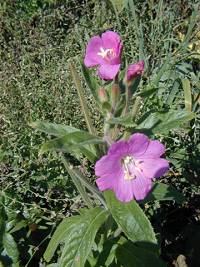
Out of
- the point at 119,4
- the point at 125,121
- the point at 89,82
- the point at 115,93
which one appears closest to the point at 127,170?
the point at 125,121

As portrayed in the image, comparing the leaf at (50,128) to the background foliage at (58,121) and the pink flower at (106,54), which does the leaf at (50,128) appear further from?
the background foliage at (58,121)

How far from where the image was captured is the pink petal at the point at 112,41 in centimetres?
178

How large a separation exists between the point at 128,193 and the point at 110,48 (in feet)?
1.71

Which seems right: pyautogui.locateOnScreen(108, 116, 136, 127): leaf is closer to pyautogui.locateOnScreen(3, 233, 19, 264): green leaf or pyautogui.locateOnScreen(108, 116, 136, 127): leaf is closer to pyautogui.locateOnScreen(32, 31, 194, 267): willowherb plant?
pyautogui.locateOnScreen(32, 31, 194, 267): willowherb plant

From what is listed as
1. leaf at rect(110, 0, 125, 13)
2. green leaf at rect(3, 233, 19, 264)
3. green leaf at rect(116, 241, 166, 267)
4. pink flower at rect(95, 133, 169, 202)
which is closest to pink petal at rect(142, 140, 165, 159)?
pink flower at rect(95, 133, 169, 202)

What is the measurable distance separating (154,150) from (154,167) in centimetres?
7

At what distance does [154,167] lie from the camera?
5.75 ft

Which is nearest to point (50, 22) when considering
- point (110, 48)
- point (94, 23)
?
point (94, 23)

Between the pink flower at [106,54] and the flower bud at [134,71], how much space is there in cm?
4

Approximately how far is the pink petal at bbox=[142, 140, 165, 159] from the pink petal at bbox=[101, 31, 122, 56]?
0.34 meters

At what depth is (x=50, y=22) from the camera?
408 cm

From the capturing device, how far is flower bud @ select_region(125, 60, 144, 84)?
1.75 m

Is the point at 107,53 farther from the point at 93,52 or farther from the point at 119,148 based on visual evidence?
the point at 119,148

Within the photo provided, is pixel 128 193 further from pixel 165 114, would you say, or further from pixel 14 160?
pixel 14 160
